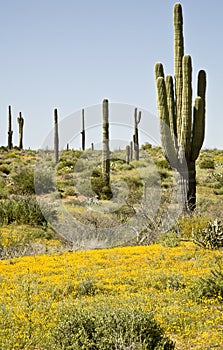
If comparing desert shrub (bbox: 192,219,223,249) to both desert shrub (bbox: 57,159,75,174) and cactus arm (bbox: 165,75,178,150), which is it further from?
desert shrub (bbox: 57,159,75,174)

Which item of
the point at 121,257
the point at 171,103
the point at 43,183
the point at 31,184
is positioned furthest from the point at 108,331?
the point at 43,183

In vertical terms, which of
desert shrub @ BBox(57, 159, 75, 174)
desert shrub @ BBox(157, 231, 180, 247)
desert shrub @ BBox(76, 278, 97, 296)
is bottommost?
desert shrub @ BBox(76, 278, 97, 296)

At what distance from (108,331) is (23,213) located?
12.7 meters

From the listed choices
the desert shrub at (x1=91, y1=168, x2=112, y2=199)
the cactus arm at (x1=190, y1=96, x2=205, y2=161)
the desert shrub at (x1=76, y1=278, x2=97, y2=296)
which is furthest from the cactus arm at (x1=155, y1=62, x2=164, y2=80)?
the desert shrub at (x1=76, y1=278, x2=97, y2=296)

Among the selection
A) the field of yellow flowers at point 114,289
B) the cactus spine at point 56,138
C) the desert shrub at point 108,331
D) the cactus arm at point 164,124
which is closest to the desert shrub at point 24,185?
the cactus arm at point 164,124

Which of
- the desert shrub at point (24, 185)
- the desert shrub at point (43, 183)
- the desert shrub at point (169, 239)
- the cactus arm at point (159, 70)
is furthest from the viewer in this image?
the desert shrub at point (43, 183)

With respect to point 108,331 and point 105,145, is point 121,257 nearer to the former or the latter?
point 108,331

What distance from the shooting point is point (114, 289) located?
30.5 ft

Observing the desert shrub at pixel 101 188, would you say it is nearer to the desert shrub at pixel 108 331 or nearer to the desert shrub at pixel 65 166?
the desert shrub at pixel 65 166

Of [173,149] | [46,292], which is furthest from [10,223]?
[46,292]

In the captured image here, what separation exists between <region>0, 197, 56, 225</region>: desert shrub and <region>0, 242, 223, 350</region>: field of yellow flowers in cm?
486

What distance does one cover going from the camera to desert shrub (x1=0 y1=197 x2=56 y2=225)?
18.0m

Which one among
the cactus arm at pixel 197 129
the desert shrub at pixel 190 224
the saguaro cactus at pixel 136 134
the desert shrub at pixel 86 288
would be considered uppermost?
the saguaro cactus at pixel 136 134

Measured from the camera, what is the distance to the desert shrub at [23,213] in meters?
18.0
